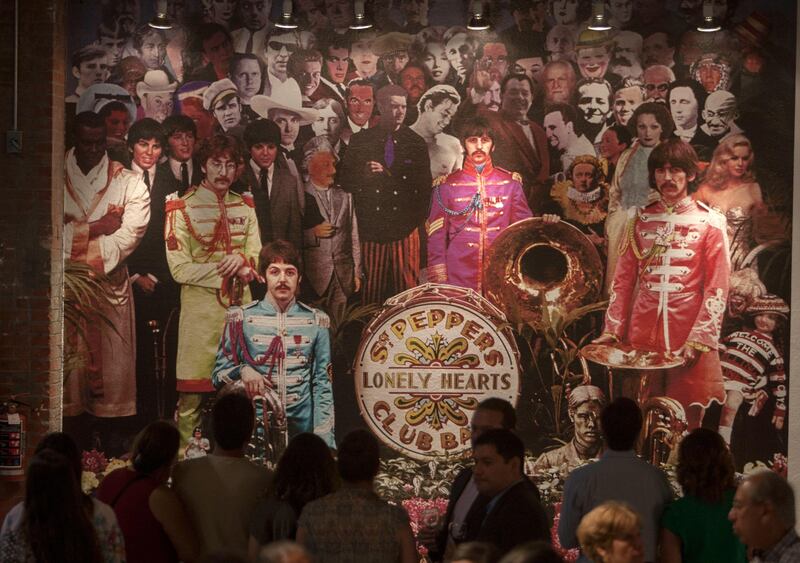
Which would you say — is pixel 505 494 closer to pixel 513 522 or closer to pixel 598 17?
pixel 513 522

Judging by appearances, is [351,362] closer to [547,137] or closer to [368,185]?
[368,185]

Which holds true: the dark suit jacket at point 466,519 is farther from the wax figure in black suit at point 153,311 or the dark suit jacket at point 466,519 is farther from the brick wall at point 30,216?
the brick wall at point 30,216

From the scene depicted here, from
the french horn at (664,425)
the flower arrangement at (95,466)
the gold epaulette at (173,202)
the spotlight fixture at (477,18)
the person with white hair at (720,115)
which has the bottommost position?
the flower arrangement at (95,466)

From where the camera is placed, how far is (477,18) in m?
7.19

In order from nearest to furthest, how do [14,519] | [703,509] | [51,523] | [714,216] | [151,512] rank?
[51,523], [14,519], [151,512], [703,509], [714,216]

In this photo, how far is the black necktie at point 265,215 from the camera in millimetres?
7375

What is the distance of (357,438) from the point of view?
4406 mm

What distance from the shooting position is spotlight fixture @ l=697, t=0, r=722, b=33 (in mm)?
7043

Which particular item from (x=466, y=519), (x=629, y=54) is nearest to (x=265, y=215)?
(x=629, y=54)

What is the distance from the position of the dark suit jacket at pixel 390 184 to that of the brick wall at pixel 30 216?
1.98 metres

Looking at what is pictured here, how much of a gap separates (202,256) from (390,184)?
1.32m

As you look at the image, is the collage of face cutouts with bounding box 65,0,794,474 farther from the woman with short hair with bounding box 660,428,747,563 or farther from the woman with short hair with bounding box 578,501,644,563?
the woman with short hair with bounding box 578,501,644,563

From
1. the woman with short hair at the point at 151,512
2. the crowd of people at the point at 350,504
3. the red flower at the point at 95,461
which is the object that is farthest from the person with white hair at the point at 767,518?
the red flower at the point at 95,461

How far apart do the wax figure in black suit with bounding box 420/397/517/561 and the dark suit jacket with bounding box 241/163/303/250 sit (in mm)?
2623
